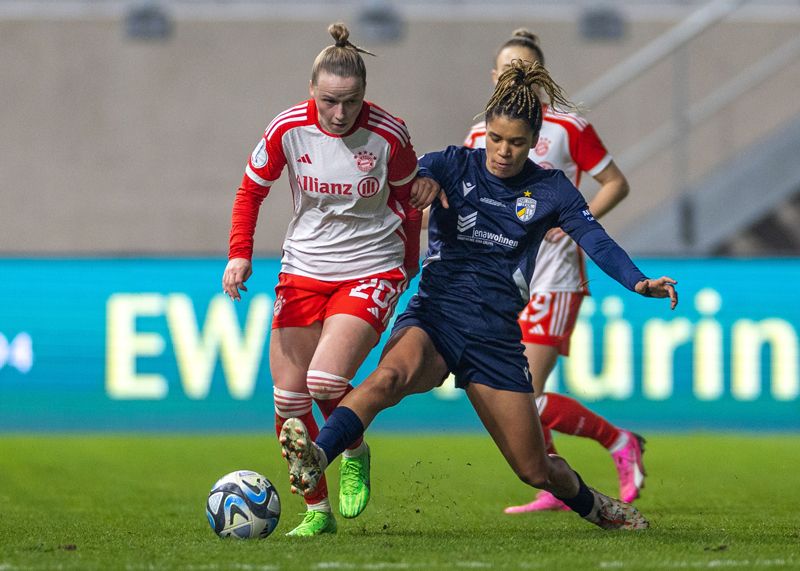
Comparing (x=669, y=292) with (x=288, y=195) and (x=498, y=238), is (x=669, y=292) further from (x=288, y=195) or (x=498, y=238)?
(x=288, y=195)

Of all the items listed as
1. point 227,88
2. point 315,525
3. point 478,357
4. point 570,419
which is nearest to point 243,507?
point 315,525

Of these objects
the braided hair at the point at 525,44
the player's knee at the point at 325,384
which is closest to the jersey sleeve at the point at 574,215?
the player's knee at the point at 325,384

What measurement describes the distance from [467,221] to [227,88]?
11.7 m

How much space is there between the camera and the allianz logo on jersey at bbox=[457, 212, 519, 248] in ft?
18.7

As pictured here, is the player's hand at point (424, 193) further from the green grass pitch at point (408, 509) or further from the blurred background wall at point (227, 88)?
the blurred background wall at point (227, 88)

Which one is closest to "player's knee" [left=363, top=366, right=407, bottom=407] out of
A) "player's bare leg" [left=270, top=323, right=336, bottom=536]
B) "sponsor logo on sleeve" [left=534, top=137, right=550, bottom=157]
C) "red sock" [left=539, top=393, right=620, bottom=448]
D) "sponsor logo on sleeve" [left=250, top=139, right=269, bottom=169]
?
"player's bare leg" [left=270, top=323, right=336, bottom=536]

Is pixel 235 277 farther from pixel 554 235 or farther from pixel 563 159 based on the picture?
pixel 563 159

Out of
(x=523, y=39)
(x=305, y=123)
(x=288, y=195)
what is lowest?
(x=305, y=123)

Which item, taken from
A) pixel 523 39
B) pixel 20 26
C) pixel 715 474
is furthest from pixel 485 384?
Answer: pixel 20 26

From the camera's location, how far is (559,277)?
7.14m

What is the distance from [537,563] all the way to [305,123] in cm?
201

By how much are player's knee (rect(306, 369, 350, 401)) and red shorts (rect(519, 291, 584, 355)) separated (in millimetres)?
1641

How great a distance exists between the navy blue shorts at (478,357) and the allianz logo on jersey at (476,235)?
0.35 metres

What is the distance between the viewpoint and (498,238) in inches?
225
